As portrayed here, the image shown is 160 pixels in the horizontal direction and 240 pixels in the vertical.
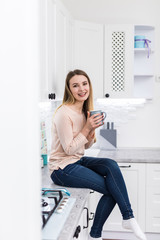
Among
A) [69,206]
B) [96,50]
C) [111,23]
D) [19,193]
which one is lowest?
[69,206]

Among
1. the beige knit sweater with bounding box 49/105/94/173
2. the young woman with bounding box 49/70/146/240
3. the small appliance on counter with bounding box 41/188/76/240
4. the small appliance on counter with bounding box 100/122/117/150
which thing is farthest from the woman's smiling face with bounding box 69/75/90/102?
the small appliance on counter with bounding box 100/122/117/150

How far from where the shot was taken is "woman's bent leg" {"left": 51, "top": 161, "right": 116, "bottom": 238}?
6.72 feet

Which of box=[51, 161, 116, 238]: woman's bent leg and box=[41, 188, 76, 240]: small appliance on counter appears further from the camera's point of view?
box=[51, 161, 116, 238]: woman's bent leg

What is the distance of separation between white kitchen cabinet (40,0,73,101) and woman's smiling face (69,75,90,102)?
13 centimetres

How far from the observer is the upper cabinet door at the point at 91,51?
3.10m

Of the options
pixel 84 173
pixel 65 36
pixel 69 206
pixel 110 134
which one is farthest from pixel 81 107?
pixel 110 134

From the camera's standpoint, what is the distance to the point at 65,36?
2668 mm

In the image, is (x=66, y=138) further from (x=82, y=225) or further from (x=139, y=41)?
(x=139, y=41)

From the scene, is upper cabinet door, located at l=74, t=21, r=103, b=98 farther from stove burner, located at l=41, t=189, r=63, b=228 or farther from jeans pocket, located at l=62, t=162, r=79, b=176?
stove burner, located at l=41, t=189, r=63, b=228

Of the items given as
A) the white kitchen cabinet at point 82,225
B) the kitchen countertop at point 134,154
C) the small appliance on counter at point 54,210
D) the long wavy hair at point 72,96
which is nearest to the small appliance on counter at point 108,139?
the kitchen countertop at point 134,154

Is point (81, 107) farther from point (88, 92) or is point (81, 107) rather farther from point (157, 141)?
point (157, 141)

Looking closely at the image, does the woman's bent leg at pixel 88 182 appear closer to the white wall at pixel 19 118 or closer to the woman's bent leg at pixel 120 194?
the woman's bent leg at pixel 120 194

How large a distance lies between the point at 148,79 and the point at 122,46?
1.63 ft

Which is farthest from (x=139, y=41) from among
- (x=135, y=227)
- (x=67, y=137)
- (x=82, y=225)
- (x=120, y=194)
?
(x=82, y=225)
